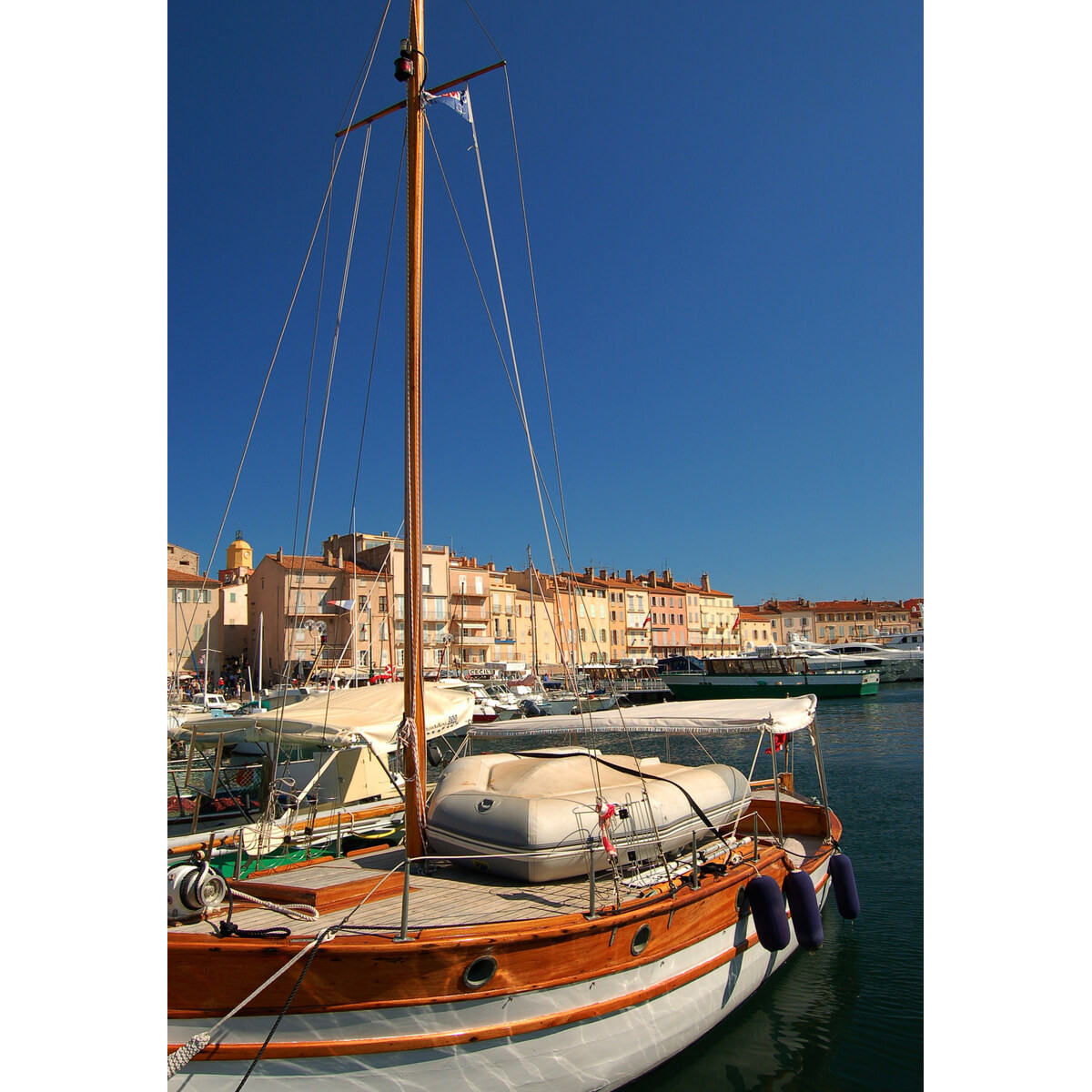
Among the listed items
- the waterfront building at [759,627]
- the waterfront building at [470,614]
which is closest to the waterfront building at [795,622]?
the waterfront building at [759,627]

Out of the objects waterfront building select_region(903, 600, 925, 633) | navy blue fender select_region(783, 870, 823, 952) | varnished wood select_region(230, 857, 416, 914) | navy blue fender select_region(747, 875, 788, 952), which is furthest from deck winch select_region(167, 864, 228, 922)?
waterfront building select_region(903, 600, 925, 633)

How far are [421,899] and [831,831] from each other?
6.55m

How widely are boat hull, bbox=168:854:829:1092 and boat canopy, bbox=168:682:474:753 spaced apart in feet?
14.0

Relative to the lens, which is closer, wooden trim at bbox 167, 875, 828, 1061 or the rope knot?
the rope knot

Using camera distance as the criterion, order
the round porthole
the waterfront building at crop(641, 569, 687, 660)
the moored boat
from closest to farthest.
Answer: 1. the round porthole
2. the moored boat
3. the waterfront building at crop(641, 569, 687, 660)

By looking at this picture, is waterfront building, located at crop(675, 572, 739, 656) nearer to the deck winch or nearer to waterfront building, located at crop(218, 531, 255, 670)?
waterfront building, located at crop(218, 531, 255, 670)

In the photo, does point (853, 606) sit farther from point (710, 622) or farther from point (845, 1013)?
point (845, 1013)

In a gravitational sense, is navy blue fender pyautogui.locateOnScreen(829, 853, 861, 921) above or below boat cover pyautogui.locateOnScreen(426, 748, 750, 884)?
below

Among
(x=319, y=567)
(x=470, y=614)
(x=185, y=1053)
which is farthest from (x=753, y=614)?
(x=185, y=1053)

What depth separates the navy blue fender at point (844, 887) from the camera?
30.3 feet

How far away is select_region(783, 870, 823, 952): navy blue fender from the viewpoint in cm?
778

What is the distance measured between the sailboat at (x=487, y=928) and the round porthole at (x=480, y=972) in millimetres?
15

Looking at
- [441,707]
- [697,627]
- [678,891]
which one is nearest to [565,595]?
[697,627]

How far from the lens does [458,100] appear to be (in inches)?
316
